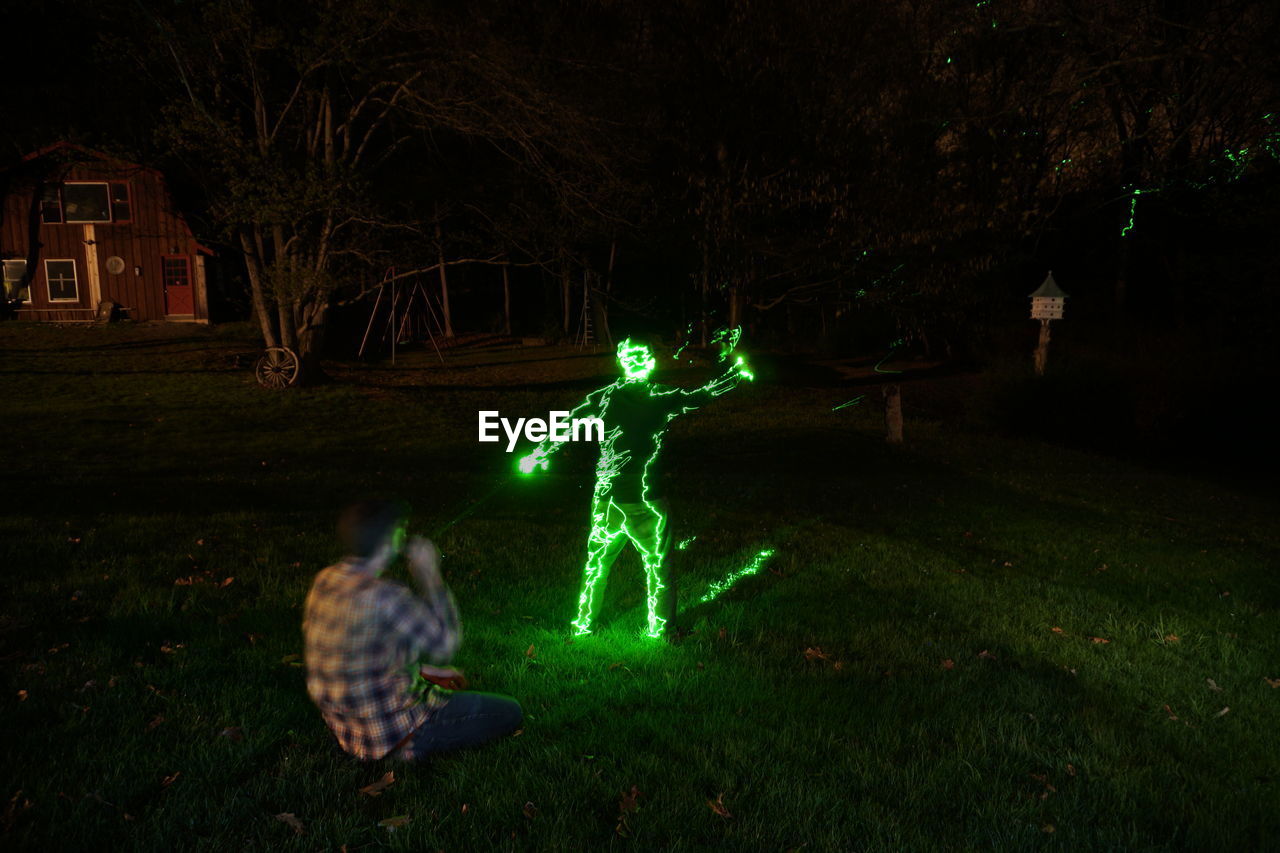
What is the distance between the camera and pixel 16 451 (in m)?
14.8

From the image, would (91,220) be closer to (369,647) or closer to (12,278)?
(12,278)

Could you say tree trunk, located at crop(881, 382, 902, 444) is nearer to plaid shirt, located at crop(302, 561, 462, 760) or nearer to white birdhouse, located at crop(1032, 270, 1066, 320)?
white birdhouse, located at crop(1032, 270, 1066, 320)

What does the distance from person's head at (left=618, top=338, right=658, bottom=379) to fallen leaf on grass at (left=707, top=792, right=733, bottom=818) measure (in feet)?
9.84

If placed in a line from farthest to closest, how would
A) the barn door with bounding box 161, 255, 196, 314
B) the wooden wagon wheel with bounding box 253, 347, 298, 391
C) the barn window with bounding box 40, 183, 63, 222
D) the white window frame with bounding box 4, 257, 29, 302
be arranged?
the barn door with bounding box 161, 255, 196, 314 < the white window frame with bounding box 4, 257, 29, 302 < the barn window with bounding box 40, 183, 63, 222 < the wooden wagon wheel with bounding box 253, 347, 298, 391

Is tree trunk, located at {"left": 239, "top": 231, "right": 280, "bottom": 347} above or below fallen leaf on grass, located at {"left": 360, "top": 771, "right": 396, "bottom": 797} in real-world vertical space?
above

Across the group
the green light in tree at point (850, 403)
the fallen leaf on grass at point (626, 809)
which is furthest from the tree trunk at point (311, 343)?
the fallen leaf on grass at point (626, 809)

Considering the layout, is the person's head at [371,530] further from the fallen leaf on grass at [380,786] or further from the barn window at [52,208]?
the barn window at [52,208]

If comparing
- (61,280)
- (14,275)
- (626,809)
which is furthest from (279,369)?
(14,275)

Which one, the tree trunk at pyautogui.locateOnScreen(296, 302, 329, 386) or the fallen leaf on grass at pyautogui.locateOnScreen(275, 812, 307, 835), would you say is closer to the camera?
the fallen leaf on grass at pyautogui.locateOnScreen(275, 812, 307, 835)

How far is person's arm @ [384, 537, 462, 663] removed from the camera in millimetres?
4215

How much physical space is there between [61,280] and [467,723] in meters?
42.2

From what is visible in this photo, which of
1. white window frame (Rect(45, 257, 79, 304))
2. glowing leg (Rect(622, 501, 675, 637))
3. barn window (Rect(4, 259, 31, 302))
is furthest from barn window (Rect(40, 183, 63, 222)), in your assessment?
glowing leg (Rect(622, 501, 675, 637))

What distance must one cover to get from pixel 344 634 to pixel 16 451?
14235mm

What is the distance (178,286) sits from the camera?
3844 centimetres
